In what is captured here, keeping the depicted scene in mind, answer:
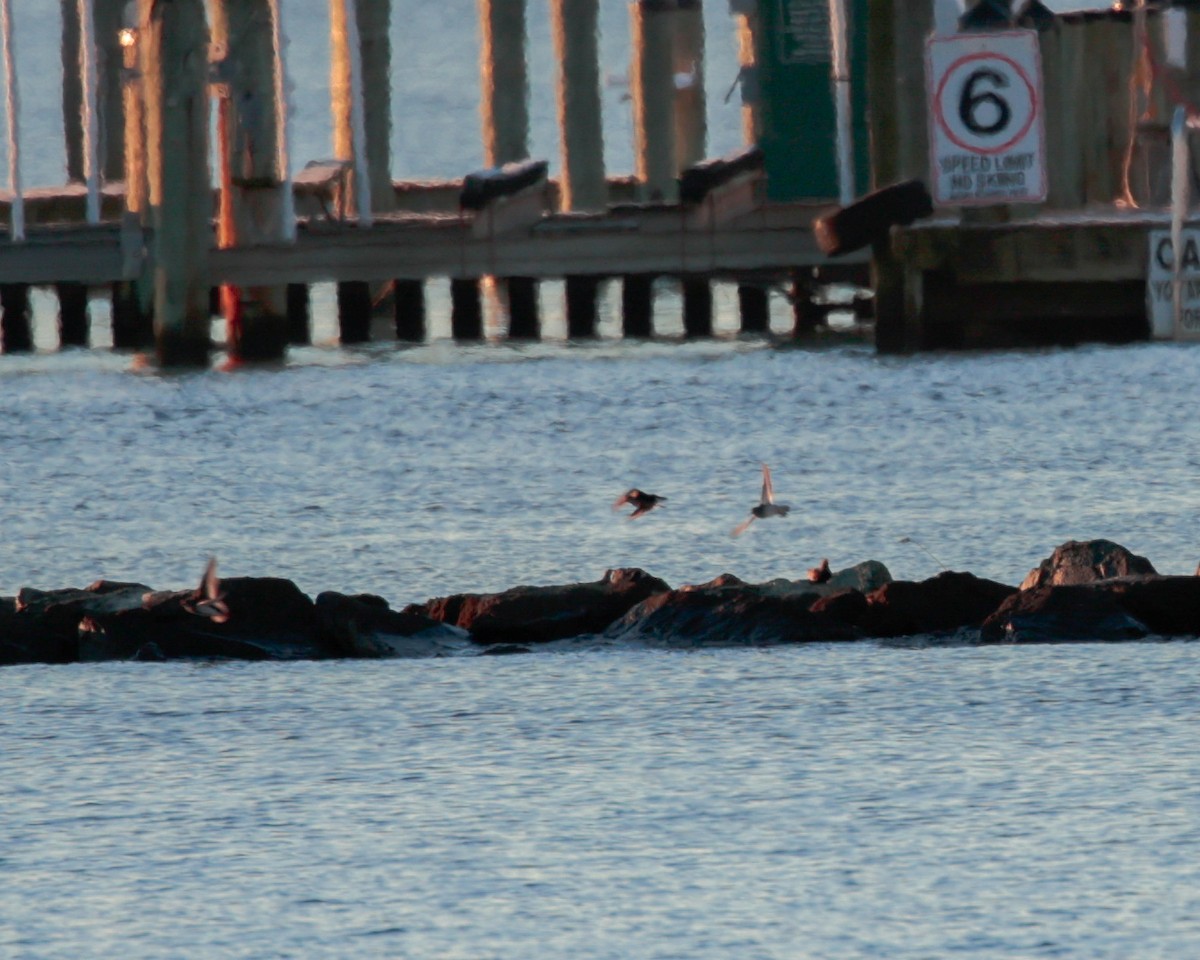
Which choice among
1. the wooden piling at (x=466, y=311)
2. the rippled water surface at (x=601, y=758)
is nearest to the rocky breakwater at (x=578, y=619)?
the rippled water surface at (x=601, y=758)

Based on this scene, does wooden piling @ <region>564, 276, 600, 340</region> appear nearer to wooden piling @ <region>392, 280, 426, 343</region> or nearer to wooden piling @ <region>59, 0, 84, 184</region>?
wooden piling @ <region>392, 280, 426, 343</region>

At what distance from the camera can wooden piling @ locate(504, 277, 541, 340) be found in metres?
30.6

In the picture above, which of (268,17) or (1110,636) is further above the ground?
(268,17)

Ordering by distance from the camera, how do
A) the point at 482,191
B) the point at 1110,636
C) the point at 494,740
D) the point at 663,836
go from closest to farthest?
1. the point at 663,836
2. the point at 494,740
3. the point at 1110,636
4. the point at 482,191

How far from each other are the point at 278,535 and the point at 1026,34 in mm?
9380

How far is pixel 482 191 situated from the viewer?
2641 centimetres

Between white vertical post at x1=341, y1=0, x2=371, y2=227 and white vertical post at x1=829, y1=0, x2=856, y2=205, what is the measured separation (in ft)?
13.5

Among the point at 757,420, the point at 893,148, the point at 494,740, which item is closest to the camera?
the point at 494,740

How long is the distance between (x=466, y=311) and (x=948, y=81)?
8.13 meters

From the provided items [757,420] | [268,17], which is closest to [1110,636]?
[757,420]

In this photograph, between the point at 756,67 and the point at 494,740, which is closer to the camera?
the point at 494,740

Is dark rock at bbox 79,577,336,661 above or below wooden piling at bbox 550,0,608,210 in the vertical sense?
below

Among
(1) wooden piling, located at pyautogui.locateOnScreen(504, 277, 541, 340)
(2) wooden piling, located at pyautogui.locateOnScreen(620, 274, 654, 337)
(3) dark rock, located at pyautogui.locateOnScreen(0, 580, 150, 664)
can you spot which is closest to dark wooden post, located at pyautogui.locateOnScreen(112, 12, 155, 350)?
(1) wooden piling, located at pyautogui.locateOnScreen(504, 277, 541, 340)

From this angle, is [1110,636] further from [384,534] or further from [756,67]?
[756,67]
